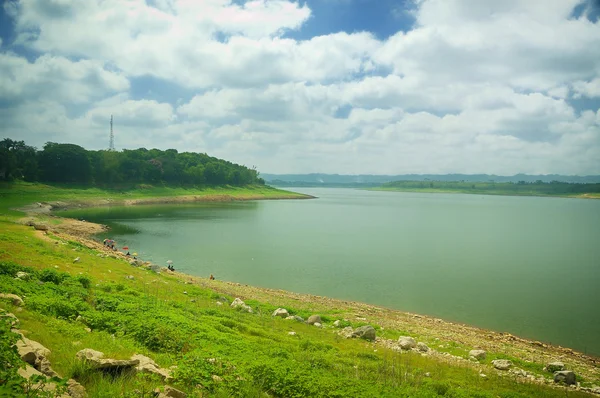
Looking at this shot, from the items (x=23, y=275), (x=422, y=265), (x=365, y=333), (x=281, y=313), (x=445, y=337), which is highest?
(x=23, y=275)

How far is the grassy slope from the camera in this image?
827 centimetres

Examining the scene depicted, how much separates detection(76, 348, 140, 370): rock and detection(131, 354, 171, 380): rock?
19 centimetres

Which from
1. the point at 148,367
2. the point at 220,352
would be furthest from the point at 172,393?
the point at 220,352

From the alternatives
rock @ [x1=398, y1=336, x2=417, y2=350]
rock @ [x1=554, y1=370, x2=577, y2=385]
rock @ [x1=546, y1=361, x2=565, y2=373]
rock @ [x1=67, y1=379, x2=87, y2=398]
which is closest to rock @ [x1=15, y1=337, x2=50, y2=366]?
rock @ [x1=67, y1=379, x2=87, y2=398]

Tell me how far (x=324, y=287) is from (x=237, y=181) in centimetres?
14118

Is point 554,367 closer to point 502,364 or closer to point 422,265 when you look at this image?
point 502,364

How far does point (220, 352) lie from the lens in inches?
400

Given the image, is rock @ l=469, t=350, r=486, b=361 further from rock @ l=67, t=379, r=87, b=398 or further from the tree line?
the tree line

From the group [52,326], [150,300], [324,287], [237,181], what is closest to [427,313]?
[324,287]

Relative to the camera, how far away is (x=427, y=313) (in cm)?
2497

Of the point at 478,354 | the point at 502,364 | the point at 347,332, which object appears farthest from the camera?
the point at 347,332

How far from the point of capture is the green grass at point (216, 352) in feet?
27.0

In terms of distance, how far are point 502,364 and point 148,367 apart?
1330 centimetres

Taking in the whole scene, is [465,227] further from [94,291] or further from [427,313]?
[94,291]
